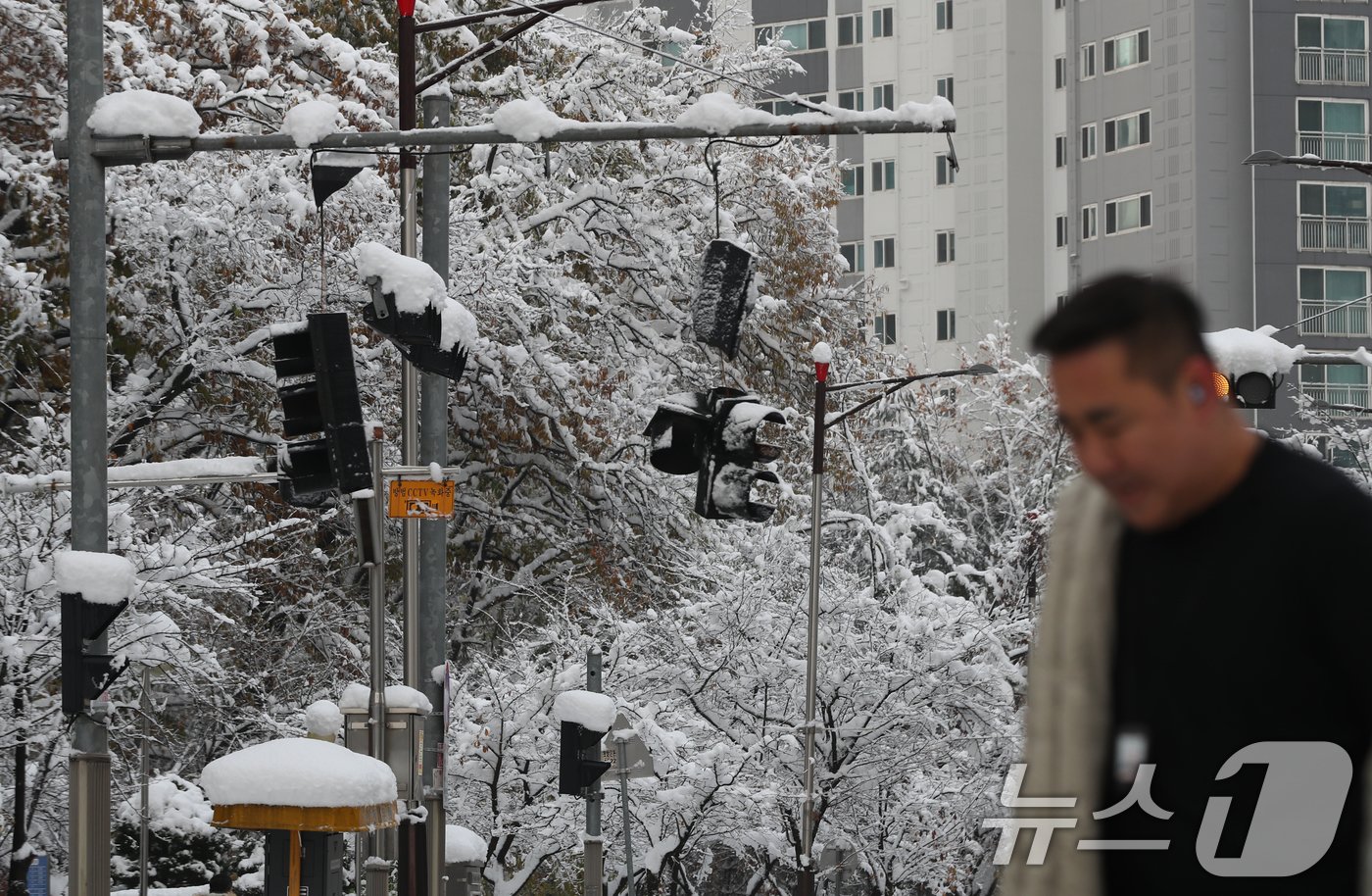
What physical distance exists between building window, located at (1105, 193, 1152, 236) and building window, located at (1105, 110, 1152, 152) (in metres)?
1.63

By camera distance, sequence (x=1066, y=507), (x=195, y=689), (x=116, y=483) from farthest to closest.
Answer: (x=195, y=689)
(x=116, y=483)
(x=1066, y=507)

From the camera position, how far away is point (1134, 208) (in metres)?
64.2

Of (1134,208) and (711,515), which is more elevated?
(1134,208)

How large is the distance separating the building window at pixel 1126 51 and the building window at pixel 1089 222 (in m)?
4.13

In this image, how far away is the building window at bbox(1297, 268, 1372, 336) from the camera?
2375 inches

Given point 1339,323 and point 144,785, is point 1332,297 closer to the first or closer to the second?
point 1339,323

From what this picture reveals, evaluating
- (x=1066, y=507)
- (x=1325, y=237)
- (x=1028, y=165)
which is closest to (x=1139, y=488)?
(x=1066, y=507)

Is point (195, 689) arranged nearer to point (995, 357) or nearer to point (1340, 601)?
point (1340, 601)

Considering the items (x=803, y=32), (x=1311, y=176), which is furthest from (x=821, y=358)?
(x=803, y=32)

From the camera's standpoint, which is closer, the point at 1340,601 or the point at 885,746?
the point at 1340,601

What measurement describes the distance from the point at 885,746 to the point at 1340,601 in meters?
25.9

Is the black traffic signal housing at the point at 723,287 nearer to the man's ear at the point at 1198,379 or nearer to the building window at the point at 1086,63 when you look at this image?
the man's ear at the point at 1198,379

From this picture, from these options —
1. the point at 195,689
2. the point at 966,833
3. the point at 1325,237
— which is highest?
the point at 1325,237

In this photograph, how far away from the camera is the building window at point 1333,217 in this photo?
199 feet
